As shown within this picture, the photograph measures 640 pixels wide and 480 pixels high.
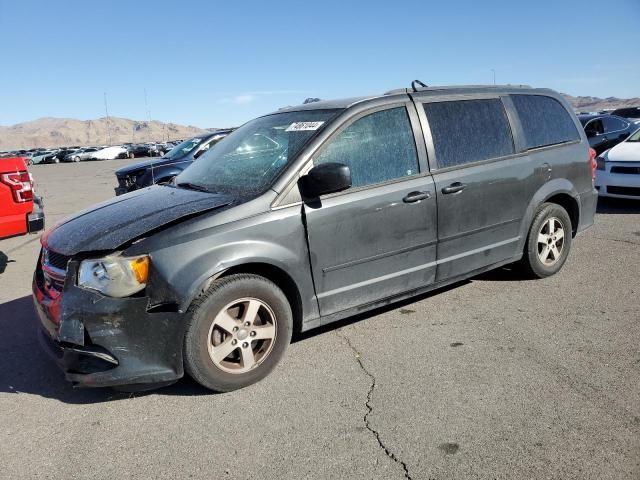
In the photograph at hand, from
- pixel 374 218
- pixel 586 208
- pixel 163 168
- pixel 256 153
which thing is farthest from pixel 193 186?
pixel 163 168

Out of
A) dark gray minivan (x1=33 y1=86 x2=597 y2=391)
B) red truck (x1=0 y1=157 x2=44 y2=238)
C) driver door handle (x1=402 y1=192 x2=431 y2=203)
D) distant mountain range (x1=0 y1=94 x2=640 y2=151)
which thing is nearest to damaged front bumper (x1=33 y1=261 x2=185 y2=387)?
dark gray minivan (x1=33 y1=86 x2=597 y2=391)

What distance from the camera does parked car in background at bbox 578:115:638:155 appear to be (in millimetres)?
11969

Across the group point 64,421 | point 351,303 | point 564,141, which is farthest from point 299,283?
point 564,141

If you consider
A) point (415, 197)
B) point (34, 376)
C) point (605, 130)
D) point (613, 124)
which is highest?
point (613, 124)

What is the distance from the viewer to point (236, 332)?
3.27 meters

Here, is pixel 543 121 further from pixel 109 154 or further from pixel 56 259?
pixel 109 154

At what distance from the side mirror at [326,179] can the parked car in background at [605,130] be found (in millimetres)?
10561

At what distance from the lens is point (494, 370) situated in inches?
133

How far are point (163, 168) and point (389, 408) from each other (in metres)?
8.31

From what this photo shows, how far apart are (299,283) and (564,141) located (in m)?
3.27

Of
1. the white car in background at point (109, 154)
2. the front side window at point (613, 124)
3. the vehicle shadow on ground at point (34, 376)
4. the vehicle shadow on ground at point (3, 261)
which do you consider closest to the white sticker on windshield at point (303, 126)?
the vehicle shadow on ground at point (34, 376)

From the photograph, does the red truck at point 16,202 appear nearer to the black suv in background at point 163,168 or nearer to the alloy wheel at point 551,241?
the black suv in background at point 163,168

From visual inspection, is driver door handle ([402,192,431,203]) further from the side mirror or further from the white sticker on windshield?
the white sticker on windshield

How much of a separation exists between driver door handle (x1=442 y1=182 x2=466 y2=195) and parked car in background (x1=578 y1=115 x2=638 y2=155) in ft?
30.8
